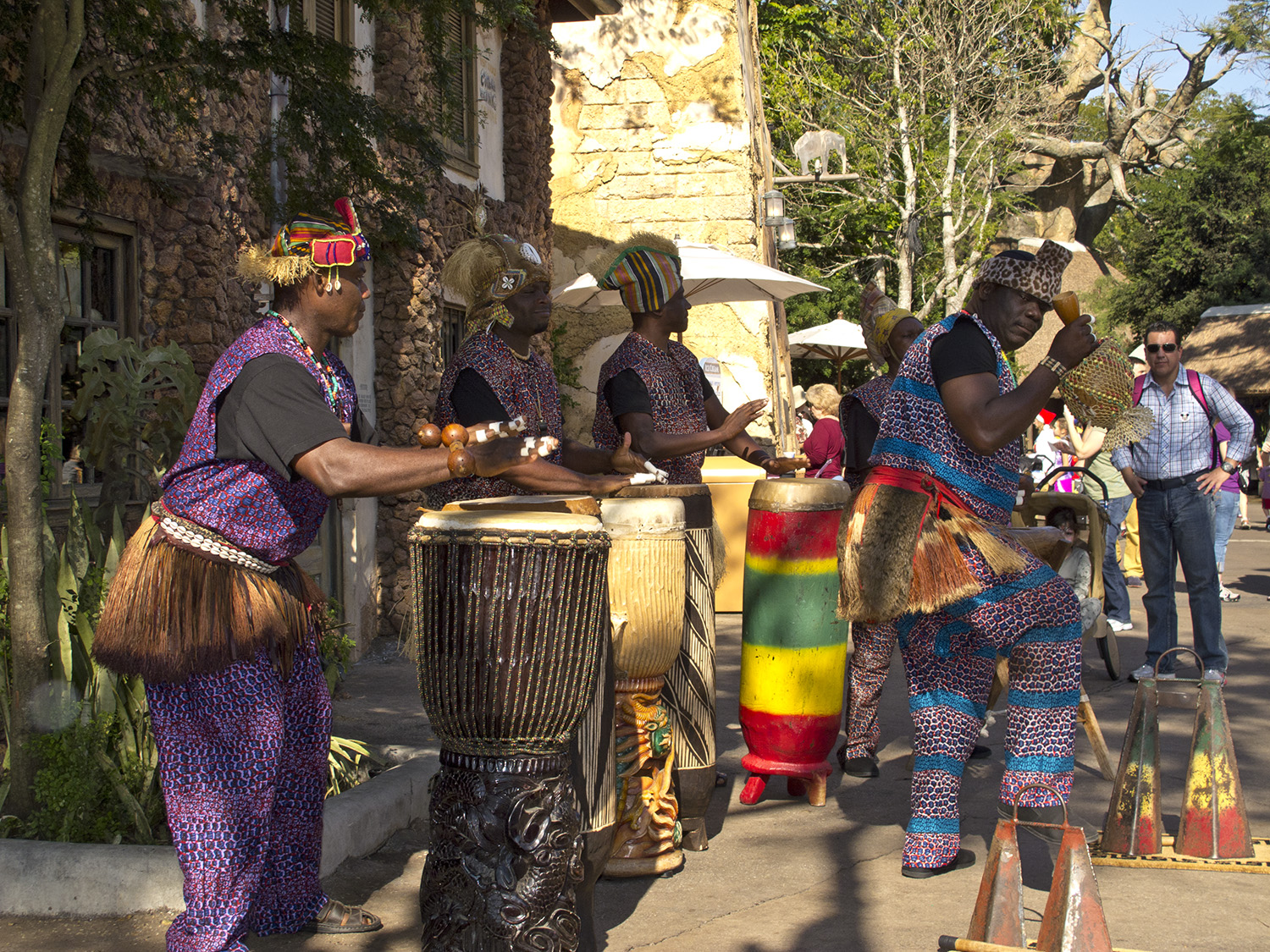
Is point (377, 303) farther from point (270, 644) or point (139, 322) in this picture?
point (270, 644)

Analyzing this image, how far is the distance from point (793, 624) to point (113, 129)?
11.9ft

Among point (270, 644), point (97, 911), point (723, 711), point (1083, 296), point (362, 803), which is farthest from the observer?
point (1083, 296)

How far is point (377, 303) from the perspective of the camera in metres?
8.50

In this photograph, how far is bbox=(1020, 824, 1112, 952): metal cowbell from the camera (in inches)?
103

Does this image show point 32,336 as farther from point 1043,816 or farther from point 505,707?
point 1043,816

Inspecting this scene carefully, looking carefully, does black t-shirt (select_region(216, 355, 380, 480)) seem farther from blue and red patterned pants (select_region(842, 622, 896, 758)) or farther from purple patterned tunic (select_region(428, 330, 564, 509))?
blue and red patterned pants (select_region(842, 622, 896, 758))

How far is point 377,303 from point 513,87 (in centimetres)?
371

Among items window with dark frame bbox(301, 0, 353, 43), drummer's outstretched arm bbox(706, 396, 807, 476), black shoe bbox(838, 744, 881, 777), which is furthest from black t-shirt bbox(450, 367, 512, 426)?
window with dark frame bbox(301, 0, 353, 43)

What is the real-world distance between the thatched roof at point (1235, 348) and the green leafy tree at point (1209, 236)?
4.60 ft

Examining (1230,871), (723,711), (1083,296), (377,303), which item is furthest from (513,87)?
(1083,296)

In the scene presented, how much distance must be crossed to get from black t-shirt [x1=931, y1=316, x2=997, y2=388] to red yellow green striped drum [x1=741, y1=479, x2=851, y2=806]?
3.03ft

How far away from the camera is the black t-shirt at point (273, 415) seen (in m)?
2.80

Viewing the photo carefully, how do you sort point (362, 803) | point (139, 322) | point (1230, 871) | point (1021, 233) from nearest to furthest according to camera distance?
point (1230, 871), point (362, 803), point (139, 322), point (1021, 233)

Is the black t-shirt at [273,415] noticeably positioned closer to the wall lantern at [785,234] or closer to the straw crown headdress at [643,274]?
the straw crown headdress at [643,274]
